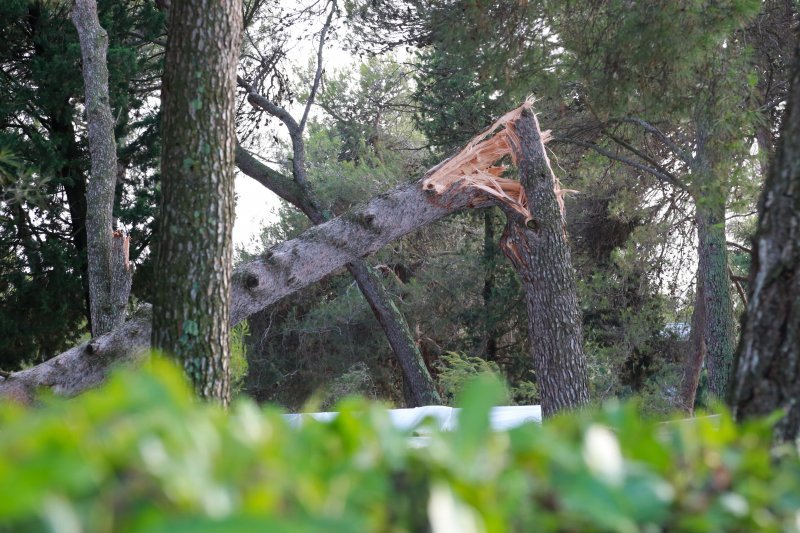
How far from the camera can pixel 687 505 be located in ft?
2.09

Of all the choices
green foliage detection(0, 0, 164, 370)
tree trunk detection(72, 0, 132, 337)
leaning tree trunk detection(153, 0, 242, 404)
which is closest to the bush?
leaning tree trunk detection(153, 0, 242, 404)

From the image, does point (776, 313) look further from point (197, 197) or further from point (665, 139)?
point (665, 139)

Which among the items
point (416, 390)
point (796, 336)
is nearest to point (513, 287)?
point (416, 390)

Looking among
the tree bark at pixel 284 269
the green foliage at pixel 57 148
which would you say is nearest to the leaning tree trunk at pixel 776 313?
the tree bark at pixel 284 269

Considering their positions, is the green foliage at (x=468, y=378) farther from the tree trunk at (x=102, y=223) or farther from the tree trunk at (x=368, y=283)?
the tree trunk at (x=102, y=223)

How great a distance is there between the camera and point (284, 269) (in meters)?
4.64

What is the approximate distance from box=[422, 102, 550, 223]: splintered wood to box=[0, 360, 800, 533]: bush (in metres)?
4.32

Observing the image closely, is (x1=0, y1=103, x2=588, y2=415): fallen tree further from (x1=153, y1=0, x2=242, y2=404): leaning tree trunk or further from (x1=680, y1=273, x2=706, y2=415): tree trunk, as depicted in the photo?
(x1=680, y1=273, x2=706, y2=415): tree trunk

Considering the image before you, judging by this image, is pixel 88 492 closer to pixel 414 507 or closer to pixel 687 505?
pixel 414 507

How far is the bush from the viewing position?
0.43m

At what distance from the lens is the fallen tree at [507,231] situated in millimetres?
4809

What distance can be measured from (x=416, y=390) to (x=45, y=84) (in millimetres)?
5387

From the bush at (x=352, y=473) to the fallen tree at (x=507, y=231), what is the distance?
4.04m

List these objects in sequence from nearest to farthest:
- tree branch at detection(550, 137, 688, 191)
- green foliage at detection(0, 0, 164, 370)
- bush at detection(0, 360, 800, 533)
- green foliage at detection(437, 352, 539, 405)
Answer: bush at detection(0, 360, 800, 533)
tree branch at detection(550, 137, 688, 191)
green foliage at detection(0, 0, 164, 370)
green foliage at detection(437, 352, 539, 405)
